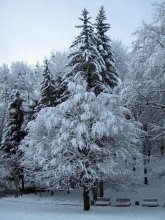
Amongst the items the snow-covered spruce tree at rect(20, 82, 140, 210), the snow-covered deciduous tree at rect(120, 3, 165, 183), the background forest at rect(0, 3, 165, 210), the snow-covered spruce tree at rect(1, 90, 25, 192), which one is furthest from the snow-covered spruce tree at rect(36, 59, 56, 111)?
the snow-covered deciduous tree at rect(120, 3, 165, 183)

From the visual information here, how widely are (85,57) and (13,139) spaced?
56.9 feet

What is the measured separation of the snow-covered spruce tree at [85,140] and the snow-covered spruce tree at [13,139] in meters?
15.1

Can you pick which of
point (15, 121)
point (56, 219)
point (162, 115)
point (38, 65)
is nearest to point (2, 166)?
point (15, 121)

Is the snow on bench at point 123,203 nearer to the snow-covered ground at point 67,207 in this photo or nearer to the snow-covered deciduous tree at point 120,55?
the snow-covered ground at point 67,207

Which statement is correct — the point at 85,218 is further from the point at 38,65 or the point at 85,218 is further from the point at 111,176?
the point at 38,65

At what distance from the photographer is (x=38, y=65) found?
85125mm

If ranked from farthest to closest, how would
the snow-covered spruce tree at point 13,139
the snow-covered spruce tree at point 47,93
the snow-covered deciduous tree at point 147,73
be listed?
the snow-covered spruce tree at point 13,139, the snow-covered spruce tree at point 47,93, the snow-covered deciduous tree at point 147,73

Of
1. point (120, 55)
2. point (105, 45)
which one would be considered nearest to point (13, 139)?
point (105, 45)

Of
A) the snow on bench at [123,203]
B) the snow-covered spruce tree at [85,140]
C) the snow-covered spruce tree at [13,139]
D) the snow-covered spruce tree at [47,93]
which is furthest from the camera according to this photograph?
the snow-covered spruce tree at [13,139]

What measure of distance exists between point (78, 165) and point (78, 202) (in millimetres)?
10132

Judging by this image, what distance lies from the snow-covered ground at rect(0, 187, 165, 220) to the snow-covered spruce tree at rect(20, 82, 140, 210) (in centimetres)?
199

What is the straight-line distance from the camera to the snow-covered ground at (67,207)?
19719mm

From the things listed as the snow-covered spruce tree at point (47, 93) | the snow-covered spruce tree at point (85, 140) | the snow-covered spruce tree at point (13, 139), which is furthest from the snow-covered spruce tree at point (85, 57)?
the snow-covered spruce tree at point (13, 139)

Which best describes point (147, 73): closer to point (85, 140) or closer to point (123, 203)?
point (85, 140)
